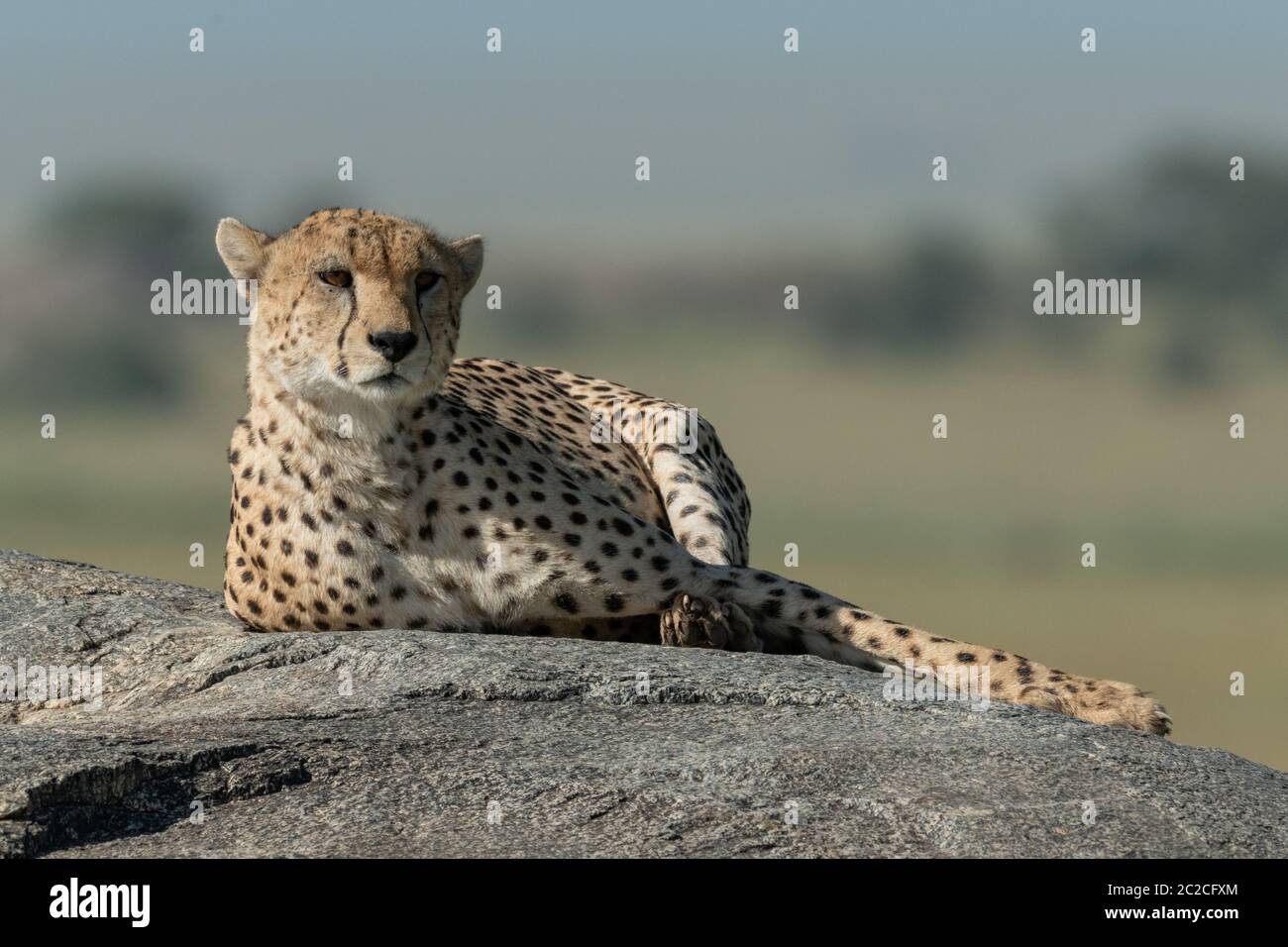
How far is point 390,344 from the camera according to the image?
646 centimetres

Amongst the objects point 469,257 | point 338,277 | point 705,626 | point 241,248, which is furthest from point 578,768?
point 241,248

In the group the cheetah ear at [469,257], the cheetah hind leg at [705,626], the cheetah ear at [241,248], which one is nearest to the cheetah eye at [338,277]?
the cheetah ear at [241,248]

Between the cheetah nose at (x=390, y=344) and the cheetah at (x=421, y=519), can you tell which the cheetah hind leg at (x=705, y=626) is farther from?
the cheetah nose at (x=390, y=344)

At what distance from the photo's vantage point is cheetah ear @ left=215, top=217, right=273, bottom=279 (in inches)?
276

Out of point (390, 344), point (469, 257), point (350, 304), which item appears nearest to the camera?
point (390, 344)

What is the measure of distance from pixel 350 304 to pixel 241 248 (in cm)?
71

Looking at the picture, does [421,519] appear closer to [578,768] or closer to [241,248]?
[241,248]

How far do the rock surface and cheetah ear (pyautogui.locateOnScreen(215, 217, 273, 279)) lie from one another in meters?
1.39

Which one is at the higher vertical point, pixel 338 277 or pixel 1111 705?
pixel 338 277

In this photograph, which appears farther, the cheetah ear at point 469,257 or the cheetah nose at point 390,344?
the cheetah ear at point 469,257

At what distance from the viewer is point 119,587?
8.85 meters

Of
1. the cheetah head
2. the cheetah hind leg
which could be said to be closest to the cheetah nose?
the cheetah head

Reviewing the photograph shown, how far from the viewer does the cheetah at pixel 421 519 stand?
666cm
